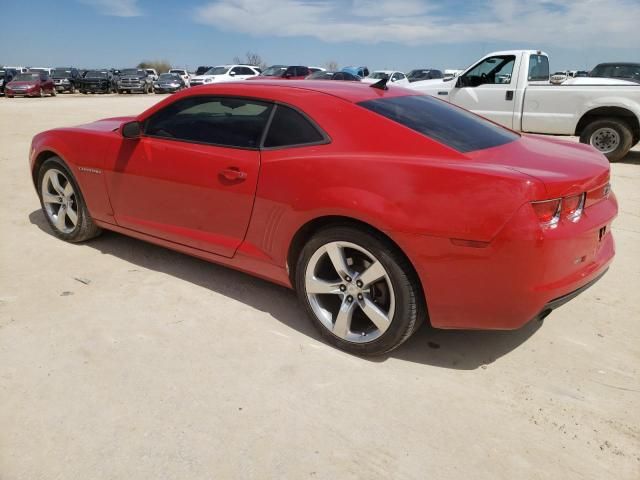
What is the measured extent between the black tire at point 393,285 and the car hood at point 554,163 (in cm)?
65

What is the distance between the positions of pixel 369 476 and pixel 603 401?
1.28m

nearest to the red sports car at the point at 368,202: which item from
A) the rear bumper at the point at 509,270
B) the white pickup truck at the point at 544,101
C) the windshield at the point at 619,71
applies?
the rear bumper at the point at 509,270

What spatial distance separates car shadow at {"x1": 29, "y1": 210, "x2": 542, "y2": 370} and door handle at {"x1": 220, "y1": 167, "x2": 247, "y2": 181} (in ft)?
2.93

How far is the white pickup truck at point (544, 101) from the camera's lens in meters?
8.35

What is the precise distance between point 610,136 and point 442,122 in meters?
7.01

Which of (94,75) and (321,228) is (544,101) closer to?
(321,228)

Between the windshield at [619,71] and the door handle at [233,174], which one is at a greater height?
the windshield at [619,71]

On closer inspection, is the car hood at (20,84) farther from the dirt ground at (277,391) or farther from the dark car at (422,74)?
the dirt ground at (277,391)

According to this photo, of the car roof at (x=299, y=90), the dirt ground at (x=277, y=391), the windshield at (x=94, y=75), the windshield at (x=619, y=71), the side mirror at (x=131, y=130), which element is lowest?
the dirt ground at (x=277, y=391)

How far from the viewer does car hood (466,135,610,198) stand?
237cm

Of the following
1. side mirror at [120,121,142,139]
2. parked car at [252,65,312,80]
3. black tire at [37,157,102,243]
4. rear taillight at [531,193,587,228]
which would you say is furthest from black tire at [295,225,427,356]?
parked car at [252,65,312,80]

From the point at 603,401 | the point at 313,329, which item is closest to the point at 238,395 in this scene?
the point at 313,329

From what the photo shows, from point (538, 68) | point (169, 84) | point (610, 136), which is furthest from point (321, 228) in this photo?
point (169, 84)

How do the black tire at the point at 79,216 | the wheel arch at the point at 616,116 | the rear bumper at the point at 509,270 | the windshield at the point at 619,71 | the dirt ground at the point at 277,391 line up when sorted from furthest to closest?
the windshield at the point at 619,71, the wheel arch at the point at 616,116, the black tire at the point at 79,216, the rear bumper at the point at 509,270, the dirt ground at the point at 277,391
